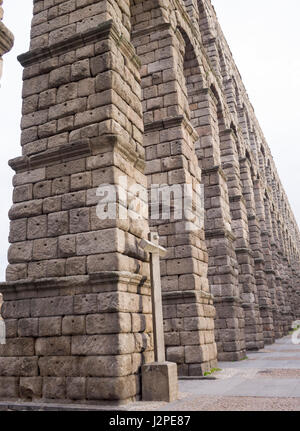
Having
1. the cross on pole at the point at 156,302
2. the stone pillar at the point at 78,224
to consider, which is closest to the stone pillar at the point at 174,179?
the stone pillar at the point at 78,224

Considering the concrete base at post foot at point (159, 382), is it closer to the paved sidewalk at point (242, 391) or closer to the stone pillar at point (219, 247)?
the paved sidewalk at point (242, 391)

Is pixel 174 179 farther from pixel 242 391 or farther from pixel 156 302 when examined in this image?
pixel 242 391

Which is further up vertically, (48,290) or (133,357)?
(48,290)

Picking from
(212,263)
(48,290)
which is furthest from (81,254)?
(212,263)

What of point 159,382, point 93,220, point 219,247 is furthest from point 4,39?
point 219,247

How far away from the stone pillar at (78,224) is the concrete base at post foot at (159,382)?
0.15 meters

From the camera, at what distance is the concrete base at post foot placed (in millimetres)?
5355

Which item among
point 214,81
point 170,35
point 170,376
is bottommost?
point 170,376

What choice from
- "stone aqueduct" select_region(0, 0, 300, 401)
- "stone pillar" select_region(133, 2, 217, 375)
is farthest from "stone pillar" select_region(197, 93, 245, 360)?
"stone aqueduct" select_region(0, 0, 300, 401)

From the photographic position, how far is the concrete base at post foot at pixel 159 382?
536cm

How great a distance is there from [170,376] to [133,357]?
1.85 ft

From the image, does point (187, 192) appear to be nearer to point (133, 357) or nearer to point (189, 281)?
point (189, 281)

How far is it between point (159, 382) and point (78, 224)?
96.8 inches
